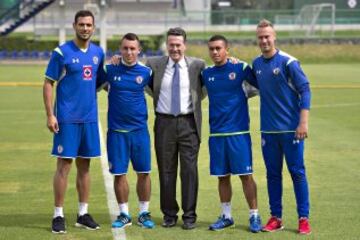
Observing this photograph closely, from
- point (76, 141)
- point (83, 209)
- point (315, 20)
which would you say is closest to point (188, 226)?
point (83, 209)

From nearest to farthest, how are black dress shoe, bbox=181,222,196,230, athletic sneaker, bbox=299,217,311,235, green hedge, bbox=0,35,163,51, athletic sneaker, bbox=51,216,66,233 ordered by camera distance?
athletic sneaker, bbox=299,217,311,235 → athletic sneaker, bbox=51,216,66,233 → black dress shoe, bbox=181,222,196,230 → green hedge, bbox=0,35,163,51

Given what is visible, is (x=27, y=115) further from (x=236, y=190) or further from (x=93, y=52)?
(x=93, y=52)

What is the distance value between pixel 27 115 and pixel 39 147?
5.20 meters

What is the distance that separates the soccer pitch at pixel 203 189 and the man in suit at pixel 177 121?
0.97ft

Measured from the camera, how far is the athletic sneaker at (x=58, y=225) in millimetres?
8773

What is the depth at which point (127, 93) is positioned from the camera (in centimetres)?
903

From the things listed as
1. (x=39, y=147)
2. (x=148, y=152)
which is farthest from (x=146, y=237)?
(x=39, y=147)

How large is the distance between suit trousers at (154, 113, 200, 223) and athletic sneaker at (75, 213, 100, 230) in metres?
0.74

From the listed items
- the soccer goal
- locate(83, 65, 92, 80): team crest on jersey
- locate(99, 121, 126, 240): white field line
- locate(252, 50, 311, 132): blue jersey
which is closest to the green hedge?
the soccer goal

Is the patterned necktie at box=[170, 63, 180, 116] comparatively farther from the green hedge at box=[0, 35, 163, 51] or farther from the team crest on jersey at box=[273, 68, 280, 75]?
the green hedge at box=[0, 35, 163, 51]

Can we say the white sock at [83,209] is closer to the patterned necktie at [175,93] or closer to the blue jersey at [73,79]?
the blue jersey at [73,79]

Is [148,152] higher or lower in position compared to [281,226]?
higher

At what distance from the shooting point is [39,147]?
14977 mm

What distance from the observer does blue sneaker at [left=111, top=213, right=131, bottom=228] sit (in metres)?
9.02
